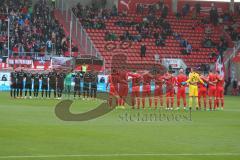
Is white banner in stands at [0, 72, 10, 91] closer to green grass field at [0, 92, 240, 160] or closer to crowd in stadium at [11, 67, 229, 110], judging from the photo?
crowd in stadium at [11, 67, 229, 110]

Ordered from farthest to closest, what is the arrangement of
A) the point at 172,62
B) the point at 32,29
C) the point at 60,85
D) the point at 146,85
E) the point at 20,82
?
the point at 32,29 < the point at 172,62 < the point at 60,85 < the point at 20,82 < the point at 146,85

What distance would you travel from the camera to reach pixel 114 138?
18484 millimetres

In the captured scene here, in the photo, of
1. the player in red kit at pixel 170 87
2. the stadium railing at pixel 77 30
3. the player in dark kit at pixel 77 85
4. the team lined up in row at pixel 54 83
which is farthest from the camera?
the stadium railing at pixel 77 30

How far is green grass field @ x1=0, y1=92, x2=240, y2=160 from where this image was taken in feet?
49.9

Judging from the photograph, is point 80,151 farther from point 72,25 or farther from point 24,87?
point 72,25

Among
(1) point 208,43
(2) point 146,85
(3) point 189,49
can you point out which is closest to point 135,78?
(2) point 146,85

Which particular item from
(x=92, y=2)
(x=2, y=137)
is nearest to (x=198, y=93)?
→ (x=2, y=137)

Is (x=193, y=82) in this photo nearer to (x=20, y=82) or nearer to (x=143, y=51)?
(x=20, y=82)

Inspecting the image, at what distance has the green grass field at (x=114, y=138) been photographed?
15195mm

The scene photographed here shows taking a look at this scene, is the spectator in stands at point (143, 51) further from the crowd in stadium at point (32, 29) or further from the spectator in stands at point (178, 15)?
the spectator in stands at point (178, 15)

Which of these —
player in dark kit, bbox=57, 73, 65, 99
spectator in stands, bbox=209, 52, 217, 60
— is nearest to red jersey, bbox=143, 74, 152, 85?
player in dark kit, bbox=57, 73, 65, 99

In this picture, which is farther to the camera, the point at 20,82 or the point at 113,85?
the point at 20,82

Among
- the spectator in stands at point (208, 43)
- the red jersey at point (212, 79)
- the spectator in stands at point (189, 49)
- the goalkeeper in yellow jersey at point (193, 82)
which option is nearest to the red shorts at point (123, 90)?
the goalkeeper in yellow jersey at point (193, 82)

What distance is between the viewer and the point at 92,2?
206 feet
